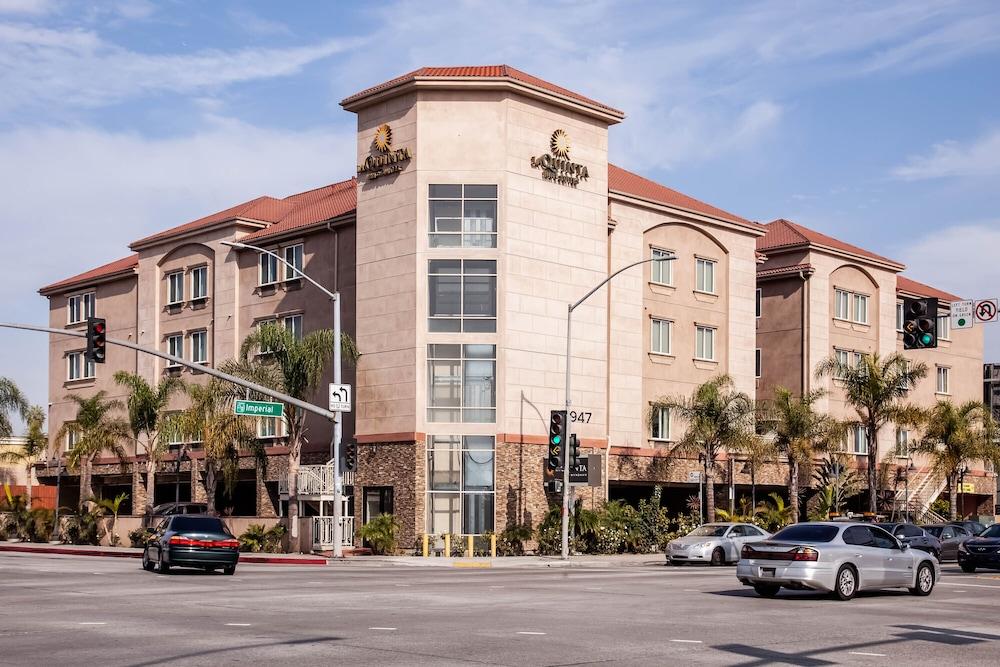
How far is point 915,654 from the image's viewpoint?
15297 mm

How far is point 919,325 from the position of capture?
27.4 m

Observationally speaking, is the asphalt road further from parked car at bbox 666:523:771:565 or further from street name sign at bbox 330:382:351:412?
street name sign at bbox 330:382:351:412

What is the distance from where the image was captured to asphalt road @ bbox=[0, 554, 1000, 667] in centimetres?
1476

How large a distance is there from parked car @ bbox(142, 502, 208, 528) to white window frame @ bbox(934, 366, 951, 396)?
4291cm

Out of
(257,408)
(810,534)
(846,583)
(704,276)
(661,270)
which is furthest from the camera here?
(704,276)

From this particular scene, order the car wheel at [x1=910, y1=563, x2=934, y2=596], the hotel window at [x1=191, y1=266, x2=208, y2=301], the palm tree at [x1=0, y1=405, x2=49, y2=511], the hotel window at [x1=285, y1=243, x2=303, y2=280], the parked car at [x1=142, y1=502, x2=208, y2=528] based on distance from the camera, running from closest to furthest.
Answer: the car wheel at [x1=910, y1=563, x2=934, y2=596] → the parked car at [x1=142, y1=502, x2=208, y2=528] → the hotel window at [x1=285, y1=243, x2=303, y2=280] → the hotel window at [x1=191, y1=266, x2=208, y2=301] → the palm tree at [x1=0, y1=405, x2=49, y2=511]

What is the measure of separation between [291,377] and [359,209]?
7869mm

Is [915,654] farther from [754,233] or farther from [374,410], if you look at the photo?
[754,233]

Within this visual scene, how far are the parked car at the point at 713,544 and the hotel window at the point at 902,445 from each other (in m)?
28.0

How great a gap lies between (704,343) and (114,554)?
2780 cm

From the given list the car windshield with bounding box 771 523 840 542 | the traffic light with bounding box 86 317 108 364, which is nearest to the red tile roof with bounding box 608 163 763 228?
the traffic light with bounding box 86 317 108 364

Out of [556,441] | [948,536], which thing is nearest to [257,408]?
[556,441]

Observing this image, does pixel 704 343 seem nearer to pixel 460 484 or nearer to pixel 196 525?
pixel 460 484

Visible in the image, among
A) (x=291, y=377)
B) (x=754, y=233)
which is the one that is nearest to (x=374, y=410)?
(x=291, y=377)
